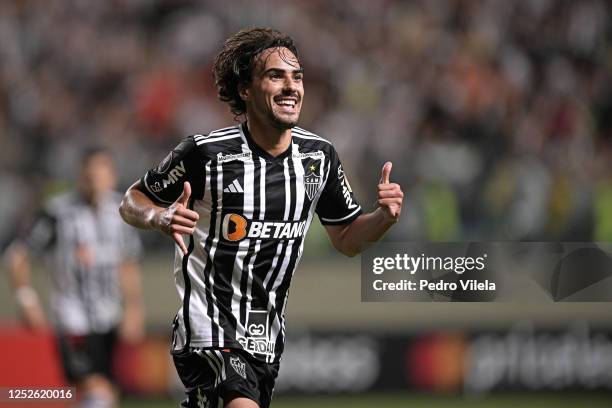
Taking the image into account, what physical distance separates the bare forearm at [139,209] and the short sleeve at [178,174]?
0.22 feet

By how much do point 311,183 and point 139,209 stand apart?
2.43ft

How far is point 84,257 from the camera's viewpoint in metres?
7.77

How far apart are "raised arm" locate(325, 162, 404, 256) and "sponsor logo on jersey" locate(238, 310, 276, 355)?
556mm

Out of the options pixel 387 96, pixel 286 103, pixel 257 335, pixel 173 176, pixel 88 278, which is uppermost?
pixel 387 96

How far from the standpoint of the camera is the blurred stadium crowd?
9.42 m

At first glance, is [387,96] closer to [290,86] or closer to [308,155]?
[308,155]

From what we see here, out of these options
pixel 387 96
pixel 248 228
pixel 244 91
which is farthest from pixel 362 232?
pixel 387 96

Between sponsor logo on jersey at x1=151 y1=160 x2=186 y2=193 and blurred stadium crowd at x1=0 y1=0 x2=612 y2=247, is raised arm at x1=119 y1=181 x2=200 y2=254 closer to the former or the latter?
sponsor logo on jersey at x1=151 y1=160 x2=186 y2=193

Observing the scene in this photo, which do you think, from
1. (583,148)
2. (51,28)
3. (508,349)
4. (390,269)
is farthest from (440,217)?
(51,28)

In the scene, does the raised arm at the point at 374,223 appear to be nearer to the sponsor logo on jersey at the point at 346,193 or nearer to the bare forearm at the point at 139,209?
the sponsor logo on jersey at the point at 346,193

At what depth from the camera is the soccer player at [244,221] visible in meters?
4.17

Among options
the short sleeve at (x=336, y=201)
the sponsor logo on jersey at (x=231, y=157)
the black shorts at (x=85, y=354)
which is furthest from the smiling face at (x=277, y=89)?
the black shorts at (x=85, y=354)

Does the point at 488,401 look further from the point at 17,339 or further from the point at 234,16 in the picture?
the point at 234,16

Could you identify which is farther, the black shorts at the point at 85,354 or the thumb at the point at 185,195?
the black shorts at the point at 85,354
